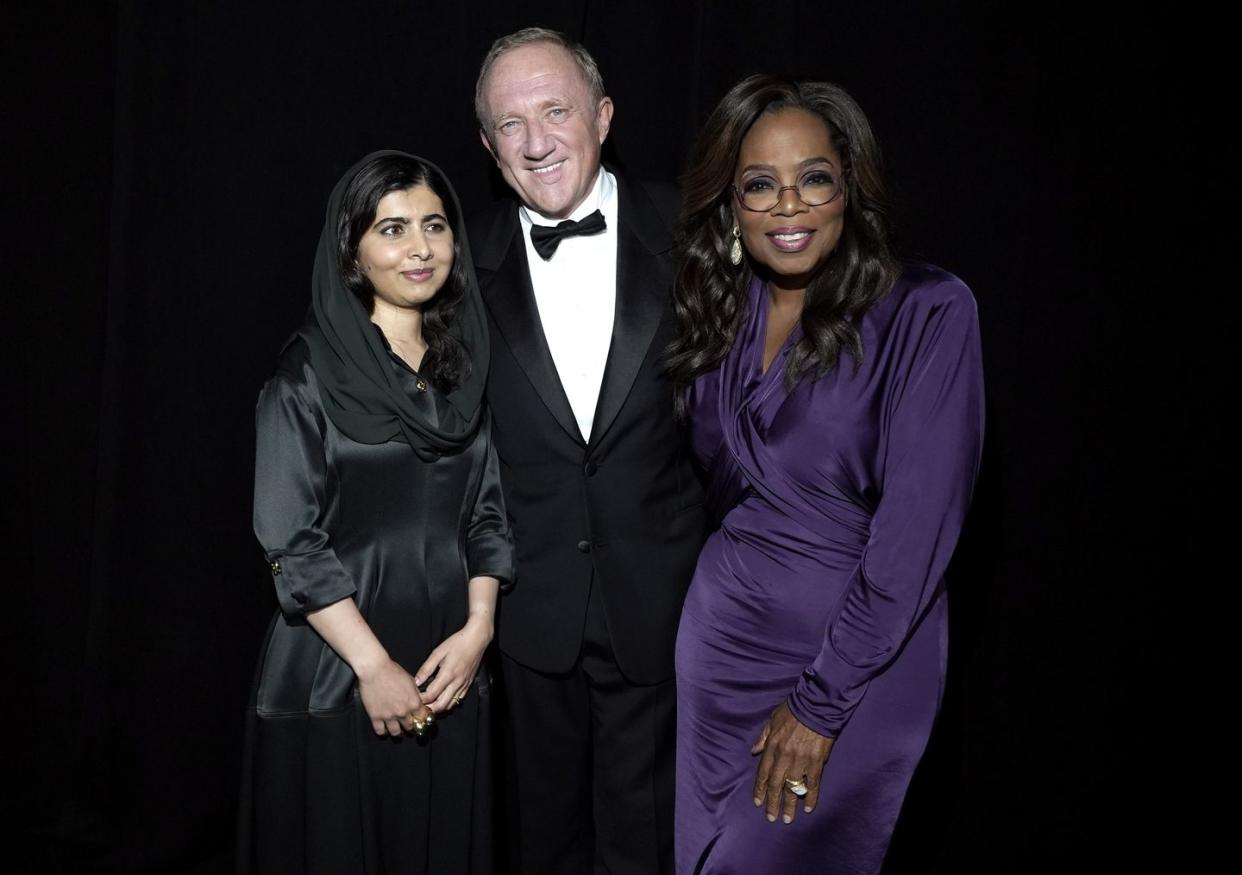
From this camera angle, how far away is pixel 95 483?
92.5 inches

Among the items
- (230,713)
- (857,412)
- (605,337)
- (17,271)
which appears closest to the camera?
(857,412)

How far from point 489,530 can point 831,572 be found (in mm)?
645

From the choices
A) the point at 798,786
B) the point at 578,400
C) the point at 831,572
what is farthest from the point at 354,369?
the point at 798,786

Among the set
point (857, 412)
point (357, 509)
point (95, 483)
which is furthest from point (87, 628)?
point (857, 412)

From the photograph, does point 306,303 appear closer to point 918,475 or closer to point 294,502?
point 294,502

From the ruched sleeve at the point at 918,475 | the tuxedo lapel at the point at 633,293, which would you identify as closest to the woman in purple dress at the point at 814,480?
the ruched sleeve at the point at 918,475

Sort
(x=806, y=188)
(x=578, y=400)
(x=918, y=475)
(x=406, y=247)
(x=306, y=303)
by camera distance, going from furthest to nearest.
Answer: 1. (x=306, y=303)
2. (x=578, y=400)
3. (x=406, y=247)
4. (x=806, y=188)
5. (x=918, y=475)

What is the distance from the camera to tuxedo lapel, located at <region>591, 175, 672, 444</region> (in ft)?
6.36

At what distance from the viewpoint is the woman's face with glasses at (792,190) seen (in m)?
1.66

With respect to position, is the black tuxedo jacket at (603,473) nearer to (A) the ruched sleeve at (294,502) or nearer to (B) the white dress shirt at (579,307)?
(B) the white dress shirt at (579,307)

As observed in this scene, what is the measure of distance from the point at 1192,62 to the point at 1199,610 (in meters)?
1.34

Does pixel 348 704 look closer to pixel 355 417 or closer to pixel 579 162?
pixel 355 417

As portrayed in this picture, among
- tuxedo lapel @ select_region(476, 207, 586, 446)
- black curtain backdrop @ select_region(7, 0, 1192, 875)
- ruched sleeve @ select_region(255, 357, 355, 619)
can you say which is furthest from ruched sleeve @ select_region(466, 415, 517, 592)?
black curtain backdrop @ select_region(7, 0, 1192, 875)

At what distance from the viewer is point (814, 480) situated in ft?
5.53
